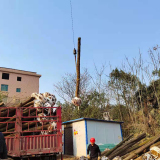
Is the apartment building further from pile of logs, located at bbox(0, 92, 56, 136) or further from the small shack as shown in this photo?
pile of logs, located at bbox(0, 92, 56, 136)

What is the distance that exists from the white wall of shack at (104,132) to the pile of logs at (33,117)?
3.31 metres

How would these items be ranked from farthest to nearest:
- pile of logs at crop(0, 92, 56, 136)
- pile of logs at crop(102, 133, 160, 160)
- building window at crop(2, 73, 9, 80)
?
building window at crop(2, 73, 9, 80) → pile of logs at crop(0, 92, 56, 136) → pile of logs at crop(102, 133, 160, 160)

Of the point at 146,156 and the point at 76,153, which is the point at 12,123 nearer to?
the point at 76,153

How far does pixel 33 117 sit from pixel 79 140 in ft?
14.5

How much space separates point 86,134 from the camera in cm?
1069

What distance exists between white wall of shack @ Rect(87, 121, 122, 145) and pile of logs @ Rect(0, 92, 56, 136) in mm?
3309

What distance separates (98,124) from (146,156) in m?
4.48

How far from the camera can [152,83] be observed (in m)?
18.2

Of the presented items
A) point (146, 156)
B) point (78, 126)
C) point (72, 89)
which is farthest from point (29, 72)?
point (146, 156)

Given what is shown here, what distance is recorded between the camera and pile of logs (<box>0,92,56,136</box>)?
7.55 meters

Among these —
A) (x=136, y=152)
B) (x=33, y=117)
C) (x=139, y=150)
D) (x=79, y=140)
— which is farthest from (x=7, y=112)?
(x=139, y=150)

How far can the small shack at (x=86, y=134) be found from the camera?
35.7 ft

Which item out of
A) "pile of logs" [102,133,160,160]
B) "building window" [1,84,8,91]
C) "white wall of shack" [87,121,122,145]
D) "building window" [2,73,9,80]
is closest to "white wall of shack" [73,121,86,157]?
"white wall of shack" [87,121,122,145]

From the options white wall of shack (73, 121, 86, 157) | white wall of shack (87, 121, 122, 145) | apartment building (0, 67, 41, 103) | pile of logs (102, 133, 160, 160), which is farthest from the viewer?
apartment building (0, 67, 41, 103)
